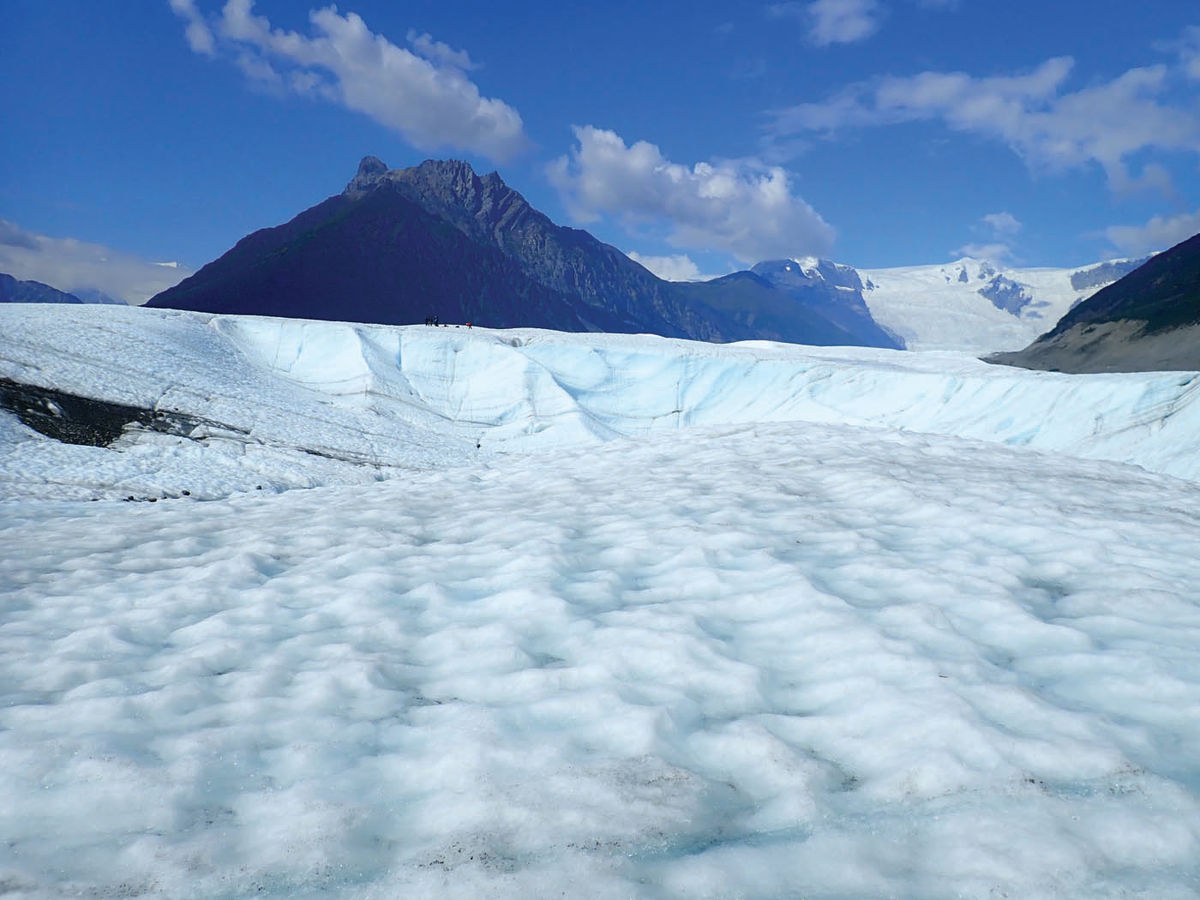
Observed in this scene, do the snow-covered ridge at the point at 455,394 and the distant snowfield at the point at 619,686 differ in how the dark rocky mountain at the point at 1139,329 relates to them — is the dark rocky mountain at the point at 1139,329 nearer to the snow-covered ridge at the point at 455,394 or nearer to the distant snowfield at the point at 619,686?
the snow-covered ridge at the point at 455,394

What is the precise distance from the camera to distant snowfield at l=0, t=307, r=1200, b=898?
2.34m

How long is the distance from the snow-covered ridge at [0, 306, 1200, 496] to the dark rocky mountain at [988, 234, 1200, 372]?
21927 mm

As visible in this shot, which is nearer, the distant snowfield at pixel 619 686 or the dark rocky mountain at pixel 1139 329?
the distant snowfield at pixel 619 686

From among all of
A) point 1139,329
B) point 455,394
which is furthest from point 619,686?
point 1139,329

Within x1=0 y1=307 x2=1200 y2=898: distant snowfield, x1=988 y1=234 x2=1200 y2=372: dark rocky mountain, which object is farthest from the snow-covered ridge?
x1=988 y1=234 x2=1200 y2=372: dark rocky mountain

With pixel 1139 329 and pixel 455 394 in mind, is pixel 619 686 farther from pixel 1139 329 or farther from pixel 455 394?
pixel 1139 329

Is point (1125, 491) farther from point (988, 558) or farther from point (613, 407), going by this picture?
point (613, 407)

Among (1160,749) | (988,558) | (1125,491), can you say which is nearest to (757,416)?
(1125,491)

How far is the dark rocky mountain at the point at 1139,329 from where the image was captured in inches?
1542

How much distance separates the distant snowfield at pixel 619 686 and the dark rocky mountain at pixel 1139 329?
38544 mm

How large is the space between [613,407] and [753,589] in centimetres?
1861

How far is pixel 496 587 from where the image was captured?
507 cm

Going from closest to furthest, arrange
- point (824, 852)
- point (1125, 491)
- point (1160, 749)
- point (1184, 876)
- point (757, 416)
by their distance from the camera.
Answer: point (1184, 876) → point (824, 852) → point (1160, 749) → point (1125, 491) → point (757, 416)

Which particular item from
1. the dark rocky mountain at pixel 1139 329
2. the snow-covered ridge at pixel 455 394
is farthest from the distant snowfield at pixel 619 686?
the dark rocky mountain at pixel 1139 329
